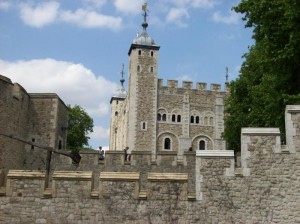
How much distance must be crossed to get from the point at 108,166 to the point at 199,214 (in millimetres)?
6615

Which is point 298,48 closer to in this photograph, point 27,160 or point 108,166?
point 108,166

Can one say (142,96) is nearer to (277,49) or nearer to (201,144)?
(201,144)

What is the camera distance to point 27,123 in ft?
59.5

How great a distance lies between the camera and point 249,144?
10.1m

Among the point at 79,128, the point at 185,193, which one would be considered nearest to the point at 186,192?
the point at 185,193

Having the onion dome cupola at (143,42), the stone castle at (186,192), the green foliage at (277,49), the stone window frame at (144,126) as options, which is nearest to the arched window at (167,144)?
the stone window frame at (144,126)

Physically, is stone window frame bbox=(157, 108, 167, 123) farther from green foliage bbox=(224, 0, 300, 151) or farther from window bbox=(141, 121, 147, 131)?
green foliage bbox=(224, 0, 300, 151)

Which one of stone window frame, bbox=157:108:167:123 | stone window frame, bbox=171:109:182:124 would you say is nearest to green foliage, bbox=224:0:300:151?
stone window frame, bbox=157:108:167:123

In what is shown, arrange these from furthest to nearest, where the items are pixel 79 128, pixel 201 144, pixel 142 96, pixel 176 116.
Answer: pixel 201 144
pixel 176 116
pixel 142 96
pixel 79 128

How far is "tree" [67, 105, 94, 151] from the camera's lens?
157 feet

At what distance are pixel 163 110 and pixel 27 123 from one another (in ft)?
149

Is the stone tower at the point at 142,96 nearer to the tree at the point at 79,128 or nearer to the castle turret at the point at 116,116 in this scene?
the tree at the point at 79,128

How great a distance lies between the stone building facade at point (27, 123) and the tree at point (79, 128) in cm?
2842

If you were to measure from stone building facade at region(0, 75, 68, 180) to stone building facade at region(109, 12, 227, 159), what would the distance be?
41.3m
